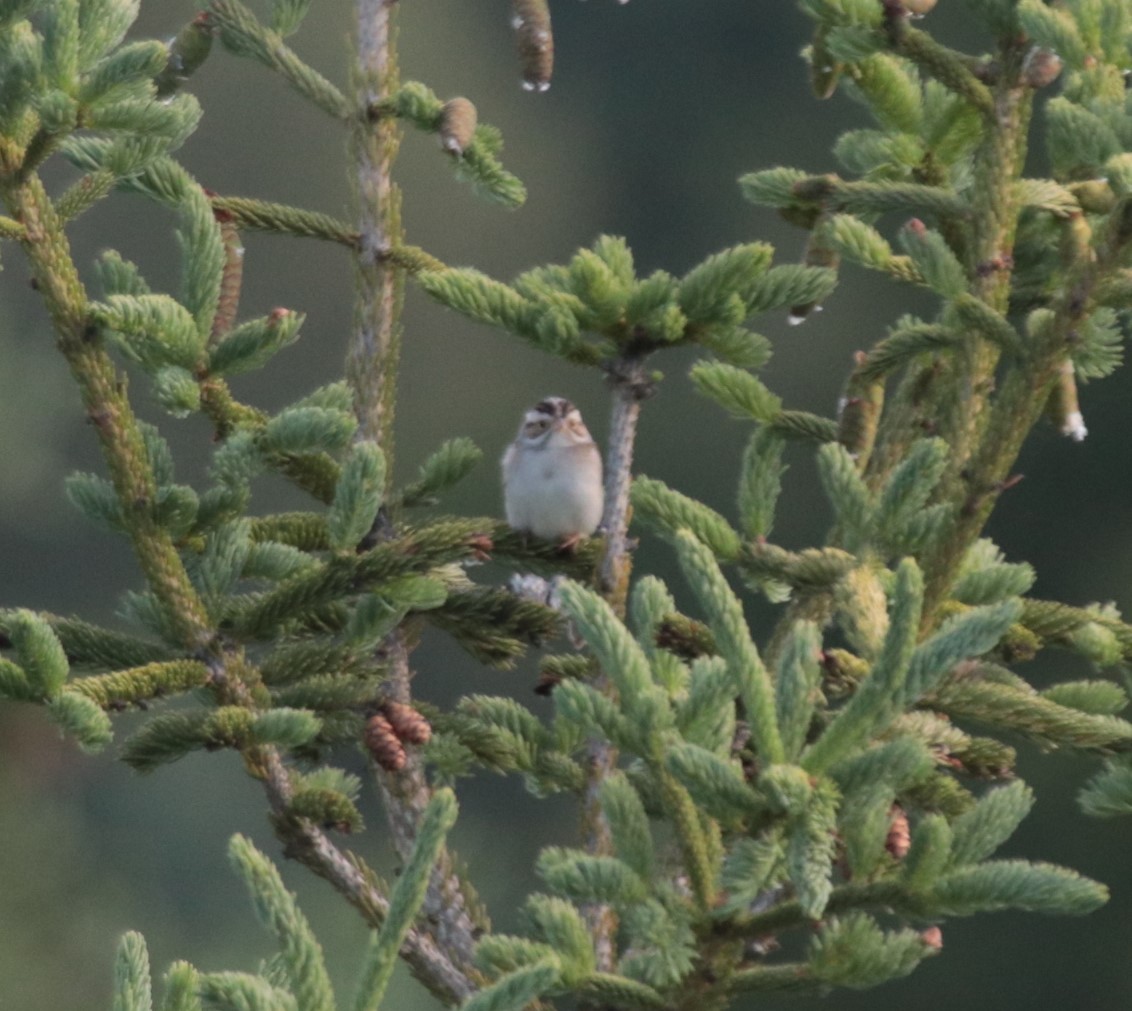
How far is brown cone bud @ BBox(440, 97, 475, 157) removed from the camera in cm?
259

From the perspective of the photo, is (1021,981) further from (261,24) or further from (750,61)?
(261,24)

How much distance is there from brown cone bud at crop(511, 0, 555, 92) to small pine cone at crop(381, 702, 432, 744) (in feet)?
2.77

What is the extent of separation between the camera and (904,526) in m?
2.19

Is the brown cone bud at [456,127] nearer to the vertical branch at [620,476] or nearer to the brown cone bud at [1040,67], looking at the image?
the vertical branch at [620,476]

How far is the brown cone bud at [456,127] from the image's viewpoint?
2592 millimetres

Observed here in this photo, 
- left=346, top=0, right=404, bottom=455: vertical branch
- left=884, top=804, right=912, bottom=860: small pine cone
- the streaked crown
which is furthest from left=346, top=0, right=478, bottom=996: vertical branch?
the streaked crown

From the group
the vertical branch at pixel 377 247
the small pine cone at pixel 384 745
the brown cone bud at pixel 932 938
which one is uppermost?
the vertical branch at pixel 377 247

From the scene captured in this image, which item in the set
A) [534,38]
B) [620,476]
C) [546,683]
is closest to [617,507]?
[620,476]

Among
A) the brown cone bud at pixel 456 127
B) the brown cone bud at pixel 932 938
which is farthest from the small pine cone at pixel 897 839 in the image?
the brown cone bud at pixel 456 127

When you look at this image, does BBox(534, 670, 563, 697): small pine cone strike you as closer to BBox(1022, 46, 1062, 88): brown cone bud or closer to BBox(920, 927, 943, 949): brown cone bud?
BBox(920, 927, 943, 949): brown cone bud

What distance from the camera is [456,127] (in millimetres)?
2600

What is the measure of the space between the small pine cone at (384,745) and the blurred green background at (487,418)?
574 centimetres

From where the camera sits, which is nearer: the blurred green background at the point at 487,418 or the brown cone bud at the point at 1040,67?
the brown cone bud at the point at 1040,67

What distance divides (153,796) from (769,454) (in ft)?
51.4
